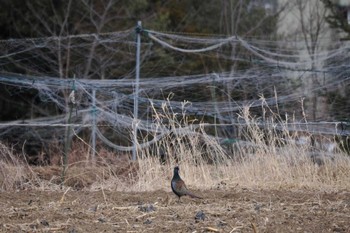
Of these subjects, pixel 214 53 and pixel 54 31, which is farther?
pixel 54 31

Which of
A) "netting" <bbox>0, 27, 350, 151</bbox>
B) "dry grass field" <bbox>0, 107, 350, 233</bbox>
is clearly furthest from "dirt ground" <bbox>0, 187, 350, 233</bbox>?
"netting" <bbox>0, 27, 350, 151</bbox>

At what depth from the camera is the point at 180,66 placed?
81.3 feet

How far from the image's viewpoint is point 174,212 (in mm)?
6887

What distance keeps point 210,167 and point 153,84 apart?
467cm

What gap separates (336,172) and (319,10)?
68.6ft

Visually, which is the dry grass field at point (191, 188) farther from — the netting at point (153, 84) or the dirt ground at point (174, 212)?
the netting at point (153, 84)

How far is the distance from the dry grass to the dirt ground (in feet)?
3.62

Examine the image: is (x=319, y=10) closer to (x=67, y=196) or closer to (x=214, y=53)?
(x=214, y=53)

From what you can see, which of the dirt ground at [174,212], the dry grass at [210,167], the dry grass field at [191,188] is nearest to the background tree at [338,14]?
the dry grass field at [191,188]

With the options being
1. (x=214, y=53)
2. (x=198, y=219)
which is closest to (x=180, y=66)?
(x=214, y=53)

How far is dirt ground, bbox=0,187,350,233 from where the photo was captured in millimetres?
5990

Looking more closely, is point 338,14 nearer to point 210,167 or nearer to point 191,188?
point 210,167

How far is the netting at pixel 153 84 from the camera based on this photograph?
515 inches

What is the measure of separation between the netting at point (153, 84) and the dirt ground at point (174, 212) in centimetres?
221
